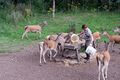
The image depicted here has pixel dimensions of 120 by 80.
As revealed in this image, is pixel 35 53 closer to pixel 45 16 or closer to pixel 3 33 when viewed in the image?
pixel 3 33

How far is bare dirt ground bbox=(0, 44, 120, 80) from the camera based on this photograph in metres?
12.9

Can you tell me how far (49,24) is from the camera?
23344 millimetres

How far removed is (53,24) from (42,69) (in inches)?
378

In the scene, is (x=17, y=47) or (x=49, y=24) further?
(x=49, y=24)

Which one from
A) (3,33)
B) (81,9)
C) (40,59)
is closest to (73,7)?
(81,9)

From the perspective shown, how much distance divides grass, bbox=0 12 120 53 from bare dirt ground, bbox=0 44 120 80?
64.3 inches

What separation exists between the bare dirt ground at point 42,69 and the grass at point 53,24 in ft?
5.36

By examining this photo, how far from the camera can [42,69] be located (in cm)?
1398

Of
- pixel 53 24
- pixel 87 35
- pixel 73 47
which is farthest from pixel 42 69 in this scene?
pixel 53 24

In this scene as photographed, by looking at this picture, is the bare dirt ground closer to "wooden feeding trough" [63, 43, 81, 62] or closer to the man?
"wooden feeding trough" [63, 43, 81, 62]

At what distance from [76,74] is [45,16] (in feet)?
42.3

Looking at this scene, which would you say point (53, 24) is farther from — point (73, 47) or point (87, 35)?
point (73, 47)

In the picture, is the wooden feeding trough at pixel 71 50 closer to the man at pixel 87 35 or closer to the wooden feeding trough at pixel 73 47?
the wooden feeding trough at pixel 73 47

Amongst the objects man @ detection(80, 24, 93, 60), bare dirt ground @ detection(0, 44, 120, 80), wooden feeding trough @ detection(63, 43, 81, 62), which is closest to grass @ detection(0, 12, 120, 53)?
bare dirt ground @ detection(0, 44, 120, 80)
